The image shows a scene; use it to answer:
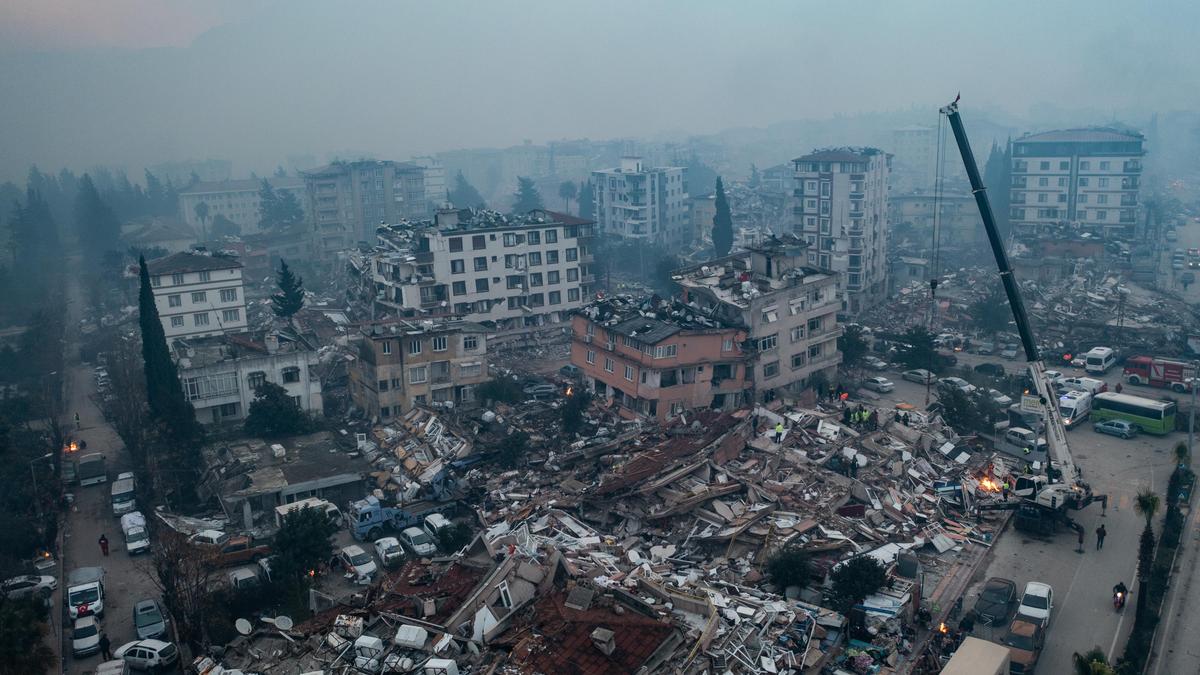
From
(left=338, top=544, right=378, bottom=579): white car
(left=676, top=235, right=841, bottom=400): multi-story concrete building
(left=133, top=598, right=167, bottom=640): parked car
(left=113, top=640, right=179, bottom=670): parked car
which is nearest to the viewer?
(left=113, top=640, right=179, bottom=670): parked car

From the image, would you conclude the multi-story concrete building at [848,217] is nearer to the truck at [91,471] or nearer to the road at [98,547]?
the road at [98,547]

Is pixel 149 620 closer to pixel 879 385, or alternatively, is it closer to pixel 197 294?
pixel 197 294

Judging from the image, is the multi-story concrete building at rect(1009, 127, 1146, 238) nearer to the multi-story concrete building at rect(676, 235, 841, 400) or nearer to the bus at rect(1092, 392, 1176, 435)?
the bus at rect(1092, 392, 1176, 435)

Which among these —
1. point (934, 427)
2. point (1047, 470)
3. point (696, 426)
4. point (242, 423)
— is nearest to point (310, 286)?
point (242, 423)

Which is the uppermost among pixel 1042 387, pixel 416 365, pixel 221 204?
pixel 221 204

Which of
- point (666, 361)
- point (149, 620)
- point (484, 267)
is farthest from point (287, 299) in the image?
point (149, 620)

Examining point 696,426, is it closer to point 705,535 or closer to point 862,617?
point 705,535

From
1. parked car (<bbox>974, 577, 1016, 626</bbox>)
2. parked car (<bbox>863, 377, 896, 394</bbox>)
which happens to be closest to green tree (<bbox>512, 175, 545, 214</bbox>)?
parked car (<bbox>863, 377, 896, 394</bbox>)
